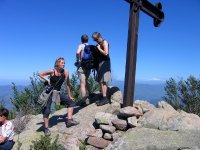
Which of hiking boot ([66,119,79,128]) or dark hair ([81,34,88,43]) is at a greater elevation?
dark hair ([81,34,88,43])

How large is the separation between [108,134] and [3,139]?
275cm

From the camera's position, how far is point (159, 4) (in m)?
11.0

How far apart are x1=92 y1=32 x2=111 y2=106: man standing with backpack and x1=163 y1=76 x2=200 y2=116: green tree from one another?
9.31 meters

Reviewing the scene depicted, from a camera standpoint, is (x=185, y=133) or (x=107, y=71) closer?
(x=185, y=133)

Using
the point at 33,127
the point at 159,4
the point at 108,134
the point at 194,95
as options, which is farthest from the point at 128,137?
the point at 194,95

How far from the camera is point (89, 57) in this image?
32.7 ft

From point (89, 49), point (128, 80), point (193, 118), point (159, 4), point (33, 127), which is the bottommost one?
point (33, 127)

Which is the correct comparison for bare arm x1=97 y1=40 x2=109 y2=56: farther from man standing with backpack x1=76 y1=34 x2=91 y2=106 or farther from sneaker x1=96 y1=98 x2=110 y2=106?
sneaker x1=96 y1=98 x2=110 y2=106

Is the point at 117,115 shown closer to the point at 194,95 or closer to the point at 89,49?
the point at 89,49

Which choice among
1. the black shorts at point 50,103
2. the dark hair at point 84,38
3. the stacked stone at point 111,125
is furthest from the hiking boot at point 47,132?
the dark hair at point 84,38

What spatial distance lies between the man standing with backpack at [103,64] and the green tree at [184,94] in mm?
9306

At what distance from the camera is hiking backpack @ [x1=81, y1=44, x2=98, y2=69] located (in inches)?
390

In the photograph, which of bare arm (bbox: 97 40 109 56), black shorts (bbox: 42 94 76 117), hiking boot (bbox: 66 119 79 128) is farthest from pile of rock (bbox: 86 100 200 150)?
bare arm (bbox: 97 40 109 56)

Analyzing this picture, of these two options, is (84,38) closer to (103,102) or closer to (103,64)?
(103,64)
